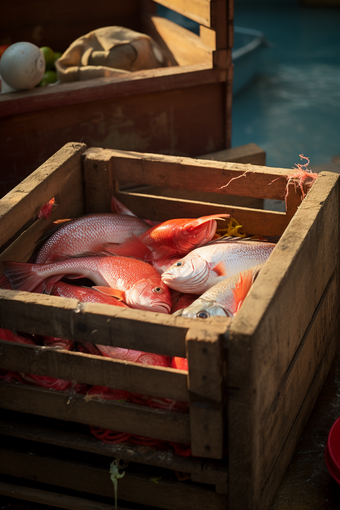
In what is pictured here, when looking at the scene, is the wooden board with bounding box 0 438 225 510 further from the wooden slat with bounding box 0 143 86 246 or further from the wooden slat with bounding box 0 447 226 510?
the wooden slat with bounding box 0 143 86 246

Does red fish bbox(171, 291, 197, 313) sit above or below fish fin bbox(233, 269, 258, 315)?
below

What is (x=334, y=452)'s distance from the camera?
157 centimetres

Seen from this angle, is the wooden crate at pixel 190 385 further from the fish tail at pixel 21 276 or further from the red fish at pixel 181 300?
the red fish at pixel 181 300

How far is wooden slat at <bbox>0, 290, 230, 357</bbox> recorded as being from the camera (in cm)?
121

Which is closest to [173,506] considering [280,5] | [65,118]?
[65,118]

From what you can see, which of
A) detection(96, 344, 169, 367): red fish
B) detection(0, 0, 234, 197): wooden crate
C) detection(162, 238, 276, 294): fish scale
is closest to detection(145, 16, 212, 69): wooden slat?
detection(0, 0, 234, 197): wooden crate

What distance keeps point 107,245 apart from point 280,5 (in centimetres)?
1008

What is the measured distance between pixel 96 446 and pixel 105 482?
120 millimetres

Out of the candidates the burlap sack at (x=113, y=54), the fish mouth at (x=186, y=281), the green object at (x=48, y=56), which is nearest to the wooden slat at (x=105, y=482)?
the fish mouth at (x=186, y=281)

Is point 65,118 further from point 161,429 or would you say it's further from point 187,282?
point 161,429

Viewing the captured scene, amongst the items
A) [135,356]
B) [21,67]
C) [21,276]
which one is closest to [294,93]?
[21,67]

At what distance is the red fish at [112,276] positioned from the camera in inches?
63.4

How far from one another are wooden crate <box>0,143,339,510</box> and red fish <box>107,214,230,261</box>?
33 cm

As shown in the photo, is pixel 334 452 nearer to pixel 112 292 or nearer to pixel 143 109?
pixel 112 292
